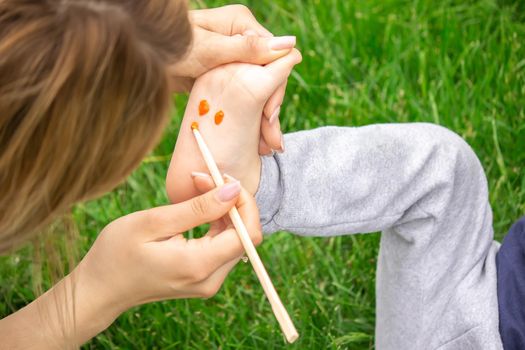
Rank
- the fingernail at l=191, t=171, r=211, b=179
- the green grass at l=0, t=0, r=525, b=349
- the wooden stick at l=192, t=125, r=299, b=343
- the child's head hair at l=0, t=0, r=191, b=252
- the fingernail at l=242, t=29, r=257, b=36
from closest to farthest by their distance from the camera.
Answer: the child's head hair at l=0, t=0, r=191, b=252, the wooden stick at l=192, t=125, r=299, b=343, the fingernail at l=191, t=171, r=211, b=179, the fingernail at l=242, t=29, r=257, b=36, the green grass at l=0, t=0, r=525, b=349

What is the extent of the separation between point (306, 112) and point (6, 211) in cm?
97

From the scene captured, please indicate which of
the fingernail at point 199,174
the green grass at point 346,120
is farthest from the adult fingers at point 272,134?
the green grass at point 346,120

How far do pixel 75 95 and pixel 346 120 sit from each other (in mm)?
962

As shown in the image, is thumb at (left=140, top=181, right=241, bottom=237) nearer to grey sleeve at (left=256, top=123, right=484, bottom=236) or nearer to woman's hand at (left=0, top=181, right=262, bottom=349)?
woman's hand at (left=0, top=181, right=262, bottom=349)

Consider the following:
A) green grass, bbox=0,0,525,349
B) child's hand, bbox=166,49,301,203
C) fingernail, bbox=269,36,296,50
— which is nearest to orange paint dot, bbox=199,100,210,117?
child's hand, bbox=166,49,301,203

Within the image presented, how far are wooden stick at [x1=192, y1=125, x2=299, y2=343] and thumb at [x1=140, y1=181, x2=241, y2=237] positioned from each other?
22 mm

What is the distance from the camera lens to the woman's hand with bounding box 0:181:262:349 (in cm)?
102

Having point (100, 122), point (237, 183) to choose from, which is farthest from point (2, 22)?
point (237, 183)

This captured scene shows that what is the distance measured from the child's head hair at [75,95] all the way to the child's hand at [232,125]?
5.7 inches

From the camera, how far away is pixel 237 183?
1.02 meters

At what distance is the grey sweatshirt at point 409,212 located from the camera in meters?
1.21

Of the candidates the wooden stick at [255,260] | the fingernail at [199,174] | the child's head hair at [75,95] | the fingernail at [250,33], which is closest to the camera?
the child's head hair at [75,95]

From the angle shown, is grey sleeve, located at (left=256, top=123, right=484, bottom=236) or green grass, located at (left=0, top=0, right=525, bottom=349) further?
green grass, located at (left=0, top=0, right=525, bottom=349)

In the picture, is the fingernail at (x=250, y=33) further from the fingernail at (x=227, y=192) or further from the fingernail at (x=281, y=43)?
the fingernail at (x=227, y=192)
